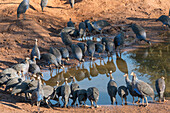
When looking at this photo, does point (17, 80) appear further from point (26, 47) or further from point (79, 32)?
point (79, 32)

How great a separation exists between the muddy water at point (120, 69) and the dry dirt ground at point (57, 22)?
90 centimetres

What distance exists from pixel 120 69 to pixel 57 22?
509 cm

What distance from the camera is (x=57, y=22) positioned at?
46.3ft

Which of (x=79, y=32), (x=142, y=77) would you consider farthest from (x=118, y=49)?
(x=142, y=77)

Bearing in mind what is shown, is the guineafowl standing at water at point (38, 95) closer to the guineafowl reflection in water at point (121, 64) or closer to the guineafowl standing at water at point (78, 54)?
the guineafowl standing at water at point (78, 54)

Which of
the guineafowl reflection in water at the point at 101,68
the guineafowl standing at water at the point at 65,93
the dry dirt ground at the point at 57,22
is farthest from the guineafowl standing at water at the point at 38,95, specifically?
the guineafowl reflection in water at the point at 101,68

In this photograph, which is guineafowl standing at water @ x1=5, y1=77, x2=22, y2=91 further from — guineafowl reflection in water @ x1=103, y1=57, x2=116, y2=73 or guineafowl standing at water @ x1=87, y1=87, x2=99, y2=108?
guineafowl reflection in water @ x1=103, y1=57, x2=116, y2=73

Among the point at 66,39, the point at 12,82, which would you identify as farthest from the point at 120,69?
the point at 12,82

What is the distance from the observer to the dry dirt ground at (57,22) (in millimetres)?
7539

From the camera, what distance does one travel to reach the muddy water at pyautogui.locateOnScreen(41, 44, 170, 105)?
9.08 m

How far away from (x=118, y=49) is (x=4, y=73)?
4.77 m

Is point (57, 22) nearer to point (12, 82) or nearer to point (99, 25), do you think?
point (99, 25)

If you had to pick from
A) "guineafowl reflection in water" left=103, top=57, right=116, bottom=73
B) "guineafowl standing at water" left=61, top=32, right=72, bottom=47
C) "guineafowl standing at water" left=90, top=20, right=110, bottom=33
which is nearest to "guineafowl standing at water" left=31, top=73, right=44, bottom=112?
"guineafowl reflection in water" left=103, top=57, right=116, bottom=73

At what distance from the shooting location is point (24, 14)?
13852 millimetres
